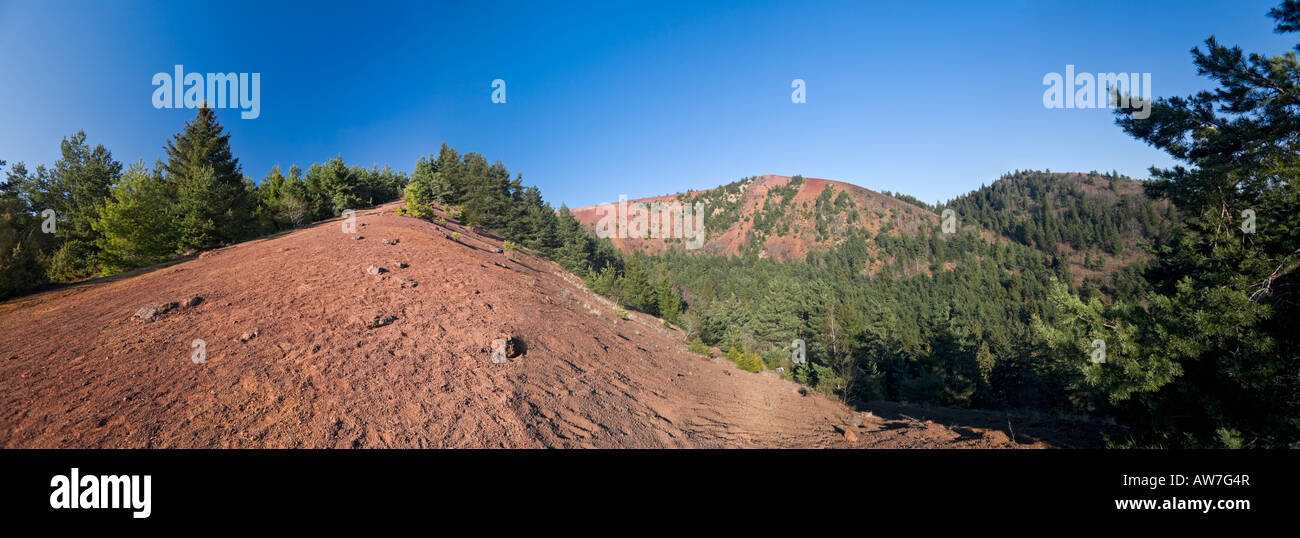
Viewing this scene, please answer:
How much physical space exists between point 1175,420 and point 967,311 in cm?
9872

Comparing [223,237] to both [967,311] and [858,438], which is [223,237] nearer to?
[858,438]

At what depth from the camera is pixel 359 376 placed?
7578mm

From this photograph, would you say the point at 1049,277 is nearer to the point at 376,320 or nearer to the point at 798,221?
the point at 376,320

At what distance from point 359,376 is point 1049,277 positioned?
31.6m

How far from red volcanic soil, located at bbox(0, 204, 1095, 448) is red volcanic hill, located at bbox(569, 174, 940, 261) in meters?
137

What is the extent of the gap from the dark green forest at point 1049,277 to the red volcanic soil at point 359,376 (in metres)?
2.67

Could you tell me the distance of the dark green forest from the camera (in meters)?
6.02

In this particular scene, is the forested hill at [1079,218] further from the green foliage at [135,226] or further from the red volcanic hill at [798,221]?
the green foliage at [135,226]

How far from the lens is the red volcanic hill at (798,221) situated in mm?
161125

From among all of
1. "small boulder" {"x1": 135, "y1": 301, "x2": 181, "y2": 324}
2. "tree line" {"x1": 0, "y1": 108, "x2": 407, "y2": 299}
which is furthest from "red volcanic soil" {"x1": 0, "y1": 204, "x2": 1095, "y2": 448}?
"tree line" {"x1": 0, "y1": 108, "x2": 407, "y2": 299}

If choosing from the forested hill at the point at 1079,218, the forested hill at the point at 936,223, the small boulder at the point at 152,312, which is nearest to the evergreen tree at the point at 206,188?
the small boulder at the point at 152,312

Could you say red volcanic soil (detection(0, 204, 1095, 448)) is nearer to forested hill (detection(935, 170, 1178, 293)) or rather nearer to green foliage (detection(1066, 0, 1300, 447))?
green foliage (detection(1066, 0, 1300, 447))

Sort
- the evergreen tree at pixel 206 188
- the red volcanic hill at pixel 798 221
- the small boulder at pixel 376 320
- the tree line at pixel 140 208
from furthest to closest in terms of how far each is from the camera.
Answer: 1. the red volcanic hill at pixel 798 221
2. the evergreen tree at pixel 206 188
3. the tree line at pixel 140 208
4. the small boulder at pixel 376 320
